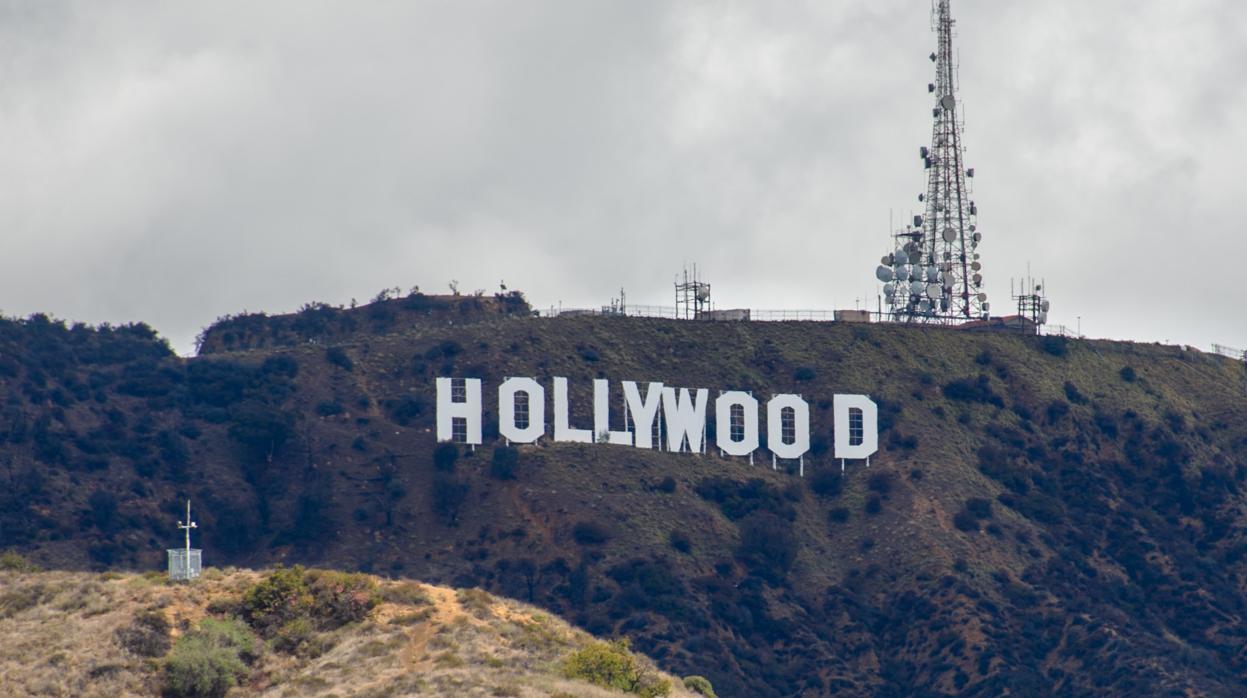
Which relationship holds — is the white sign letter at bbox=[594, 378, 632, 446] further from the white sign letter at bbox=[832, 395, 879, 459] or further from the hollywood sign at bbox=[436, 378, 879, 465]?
the white sign letter at bbox=[832, 395, 879, 459]

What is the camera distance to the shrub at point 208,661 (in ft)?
250

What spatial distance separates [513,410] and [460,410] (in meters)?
2.92

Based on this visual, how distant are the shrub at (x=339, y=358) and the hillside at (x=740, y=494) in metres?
0.28

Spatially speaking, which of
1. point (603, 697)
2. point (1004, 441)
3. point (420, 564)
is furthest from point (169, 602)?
point (1004, 441)

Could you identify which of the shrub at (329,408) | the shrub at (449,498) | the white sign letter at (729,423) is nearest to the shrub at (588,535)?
the shrub at (449,498)

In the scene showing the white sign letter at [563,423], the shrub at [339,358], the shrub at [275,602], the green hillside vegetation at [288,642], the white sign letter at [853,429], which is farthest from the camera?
the shrub at [339,358]

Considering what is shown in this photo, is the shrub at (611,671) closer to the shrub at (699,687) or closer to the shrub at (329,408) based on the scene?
the shrub at (699,687)

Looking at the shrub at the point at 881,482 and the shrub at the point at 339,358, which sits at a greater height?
the shrub at the point at 339,358

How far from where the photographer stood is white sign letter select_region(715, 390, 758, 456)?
14538 centimetres

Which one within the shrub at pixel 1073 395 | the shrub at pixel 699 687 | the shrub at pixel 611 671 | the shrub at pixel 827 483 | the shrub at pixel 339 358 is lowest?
the shrub at pixel 699 687

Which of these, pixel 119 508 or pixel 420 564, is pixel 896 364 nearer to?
pixel 420 564

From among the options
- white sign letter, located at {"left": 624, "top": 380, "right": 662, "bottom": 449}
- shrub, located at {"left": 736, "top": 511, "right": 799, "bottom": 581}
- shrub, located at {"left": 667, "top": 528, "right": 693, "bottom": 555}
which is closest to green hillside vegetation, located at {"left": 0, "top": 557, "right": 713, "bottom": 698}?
shrub, located at {"left": 667, "top": 528, "right": 693, "bottom": 555}

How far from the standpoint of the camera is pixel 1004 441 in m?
152

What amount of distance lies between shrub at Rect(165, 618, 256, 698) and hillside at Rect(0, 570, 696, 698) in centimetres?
6
